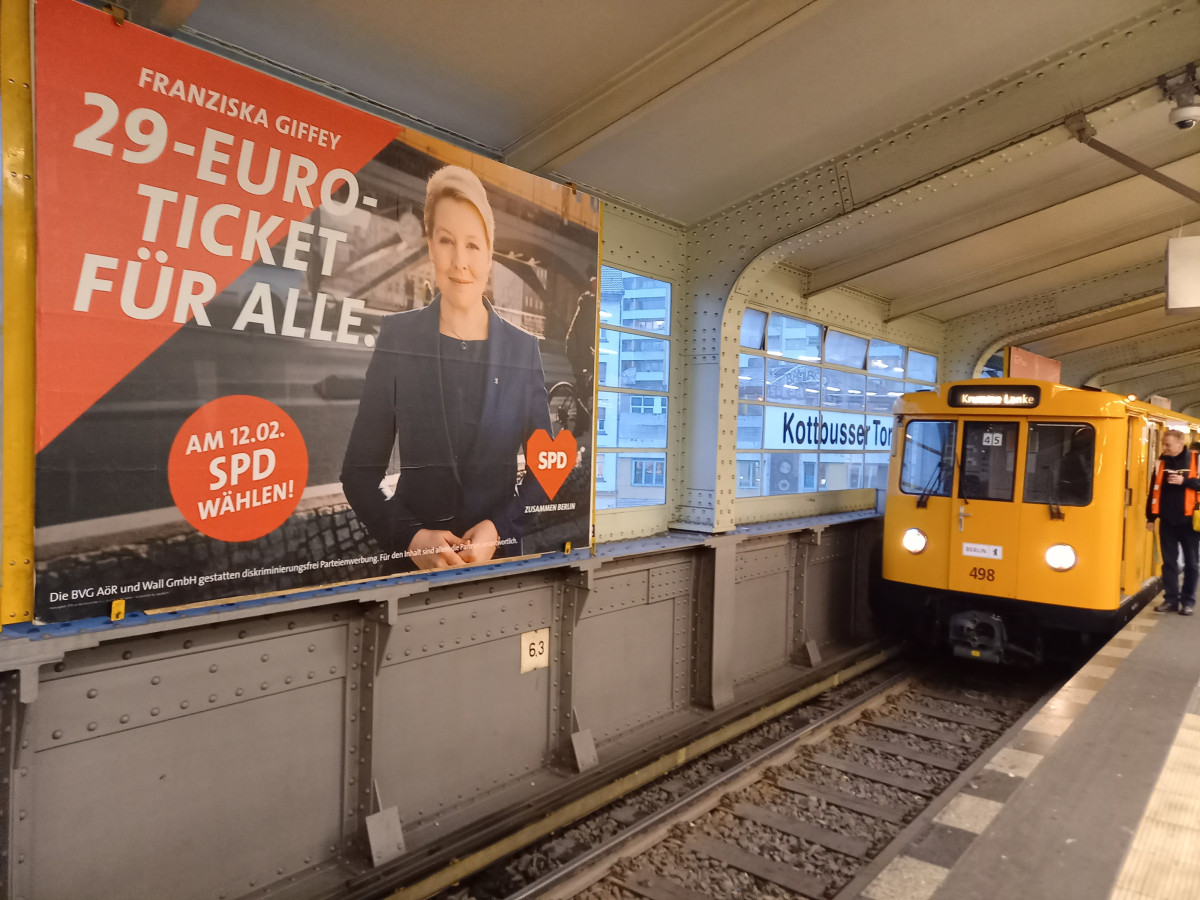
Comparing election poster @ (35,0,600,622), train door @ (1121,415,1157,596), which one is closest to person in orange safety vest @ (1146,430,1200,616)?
train door @ (1121,415,1157,596)

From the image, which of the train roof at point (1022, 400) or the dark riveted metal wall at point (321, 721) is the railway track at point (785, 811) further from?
the train roof at point (1022, 400)

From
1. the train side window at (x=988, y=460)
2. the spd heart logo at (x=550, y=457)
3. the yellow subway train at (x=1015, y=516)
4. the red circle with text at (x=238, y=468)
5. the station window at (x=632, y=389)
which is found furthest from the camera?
the train side window at (x=988, y=460)

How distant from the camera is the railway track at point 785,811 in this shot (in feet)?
13.8

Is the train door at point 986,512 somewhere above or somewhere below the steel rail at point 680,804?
above

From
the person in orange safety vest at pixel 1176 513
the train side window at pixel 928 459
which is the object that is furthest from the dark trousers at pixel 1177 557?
the train side window at pixel 928 459

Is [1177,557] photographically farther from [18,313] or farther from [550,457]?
[18,313]

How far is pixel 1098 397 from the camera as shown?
670cm

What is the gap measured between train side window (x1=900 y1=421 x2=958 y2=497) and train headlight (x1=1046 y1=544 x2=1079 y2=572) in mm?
1024

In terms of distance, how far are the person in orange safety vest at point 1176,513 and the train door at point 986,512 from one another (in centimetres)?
193

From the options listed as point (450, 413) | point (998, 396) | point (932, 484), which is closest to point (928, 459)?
point (932, 484)

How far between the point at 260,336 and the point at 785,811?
14.5ft

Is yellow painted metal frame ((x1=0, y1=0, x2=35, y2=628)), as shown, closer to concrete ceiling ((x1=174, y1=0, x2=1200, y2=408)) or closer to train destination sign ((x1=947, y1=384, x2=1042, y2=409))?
concrete ceiling ((x1=174, y1=0, x2=1200, y2=408))

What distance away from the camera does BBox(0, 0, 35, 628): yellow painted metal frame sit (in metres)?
2.68

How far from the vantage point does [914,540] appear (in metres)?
7.56
